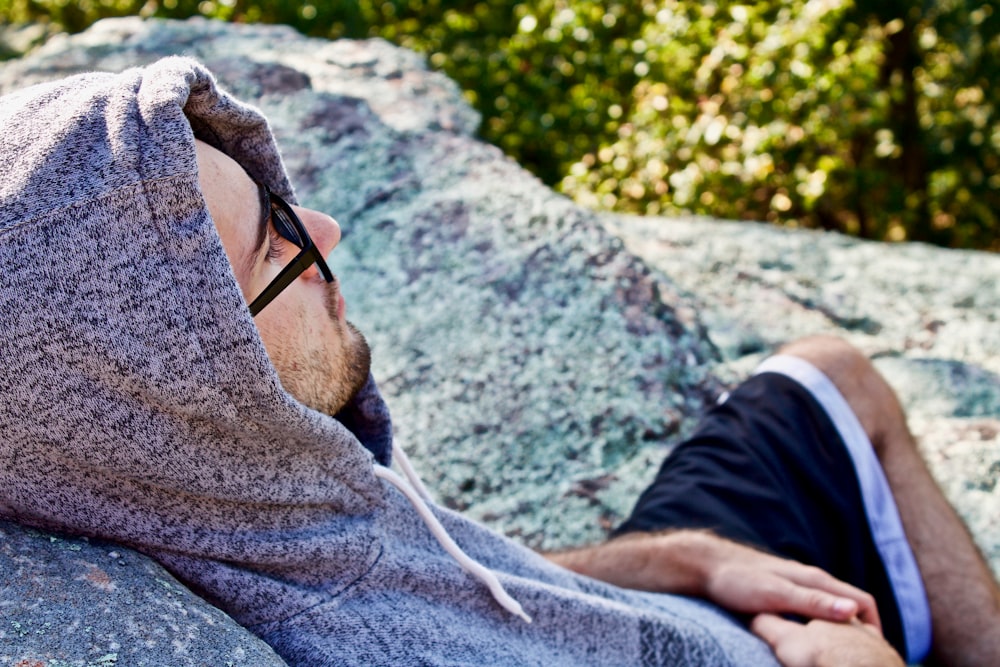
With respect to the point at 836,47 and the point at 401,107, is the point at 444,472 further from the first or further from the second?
the point at 836,47

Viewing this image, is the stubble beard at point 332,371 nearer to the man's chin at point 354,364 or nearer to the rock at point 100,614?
the man's chin at point 354,364

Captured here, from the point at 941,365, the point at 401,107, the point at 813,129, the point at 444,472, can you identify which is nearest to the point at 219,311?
the point at 444,472

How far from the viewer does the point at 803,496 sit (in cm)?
233

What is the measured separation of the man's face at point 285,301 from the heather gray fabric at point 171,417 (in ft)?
0.43

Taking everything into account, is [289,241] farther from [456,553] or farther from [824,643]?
[824,643]

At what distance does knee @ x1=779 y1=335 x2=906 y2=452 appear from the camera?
2.42 metres

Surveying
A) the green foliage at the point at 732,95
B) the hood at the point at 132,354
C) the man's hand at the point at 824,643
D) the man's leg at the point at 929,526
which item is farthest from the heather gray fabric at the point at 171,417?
the green foliage at the point at 732,95

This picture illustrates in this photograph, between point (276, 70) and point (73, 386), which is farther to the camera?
point (276, 70)

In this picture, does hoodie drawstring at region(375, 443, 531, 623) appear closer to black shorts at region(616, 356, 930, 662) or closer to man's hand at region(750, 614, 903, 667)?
man's hand at region(750, 614, 903, 667)

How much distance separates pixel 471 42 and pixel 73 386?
5.22 metres

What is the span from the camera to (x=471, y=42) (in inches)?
241

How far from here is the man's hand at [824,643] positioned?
1855 mm

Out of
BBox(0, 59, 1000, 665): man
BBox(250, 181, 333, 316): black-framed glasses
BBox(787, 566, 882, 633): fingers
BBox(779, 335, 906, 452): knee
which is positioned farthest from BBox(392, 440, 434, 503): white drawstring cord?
BBox(779, 335, 906, 452): knee

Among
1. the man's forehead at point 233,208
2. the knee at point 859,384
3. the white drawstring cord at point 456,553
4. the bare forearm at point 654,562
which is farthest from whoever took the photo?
the knee at point 859,384
